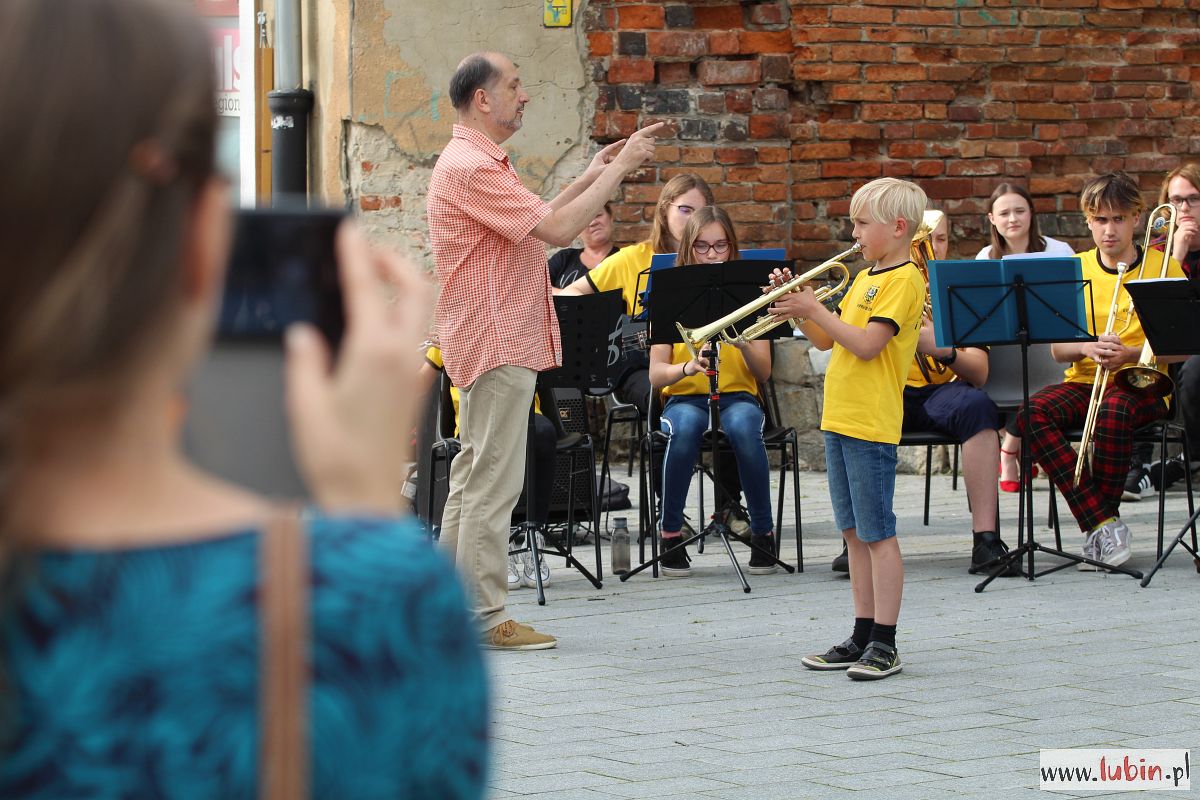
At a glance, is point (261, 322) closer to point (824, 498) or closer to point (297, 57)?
point (824, 498)

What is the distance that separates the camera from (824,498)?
8.72 meters

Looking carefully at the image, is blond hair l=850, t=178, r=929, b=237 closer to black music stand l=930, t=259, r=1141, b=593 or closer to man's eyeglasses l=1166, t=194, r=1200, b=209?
black music stand l=930, t=259, r=1141, b=593

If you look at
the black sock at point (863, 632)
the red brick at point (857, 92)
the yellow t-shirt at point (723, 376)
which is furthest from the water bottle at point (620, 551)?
the red brick at point (857, 92)

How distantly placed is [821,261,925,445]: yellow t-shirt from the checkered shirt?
973 mm

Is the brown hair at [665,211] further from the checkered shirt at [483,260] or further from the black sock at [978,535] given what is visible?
the checkered shirt at [483,260]

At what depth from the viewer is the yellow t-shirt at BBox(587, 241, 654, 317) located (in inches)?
294

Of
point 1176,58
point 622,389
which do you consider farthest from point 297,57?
point 1176,58

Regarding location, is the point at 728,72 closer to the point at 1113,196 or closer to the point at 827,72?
the point at 827,72

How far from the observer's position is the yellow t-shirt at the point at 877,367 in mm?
4879

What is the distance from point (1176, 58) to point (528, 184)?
399 centimetres

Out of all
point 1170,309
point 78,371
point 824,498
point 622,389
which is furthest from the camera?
point 824,498

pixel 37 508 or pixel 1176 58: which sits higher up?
pixel 1176 58

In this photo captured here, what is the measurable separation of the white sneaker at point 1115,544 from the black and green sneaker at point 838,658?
6.82 ft

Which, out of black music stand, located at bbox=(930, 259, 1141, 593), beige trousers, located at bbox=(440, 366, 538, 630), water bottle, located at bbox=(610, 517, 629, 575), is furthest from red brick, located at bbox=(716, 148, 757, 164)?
beige trousers, located at bbox=(440, 366, 538, 630)
